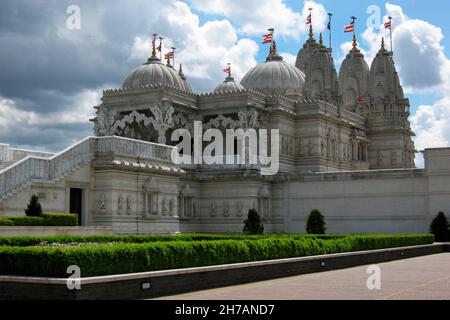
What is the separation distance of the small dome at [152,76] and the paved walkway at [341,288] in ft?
119

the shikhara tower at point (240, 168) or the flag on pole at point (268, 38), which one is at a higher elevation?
the flag on pole at point (268, 38)

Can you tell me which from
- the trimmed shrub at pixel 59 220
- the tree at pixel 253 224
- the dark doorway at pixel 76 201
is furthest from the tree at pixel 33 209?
the tree at pixel 253 224

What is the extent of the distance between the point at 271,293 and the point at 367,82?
65.0 meters

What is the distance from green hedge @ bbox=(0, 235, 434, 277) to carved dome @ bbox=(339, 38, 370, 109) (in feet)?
183

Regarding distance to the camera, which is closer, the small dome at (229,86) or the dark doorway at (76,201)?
the dark doorway at (76,201)

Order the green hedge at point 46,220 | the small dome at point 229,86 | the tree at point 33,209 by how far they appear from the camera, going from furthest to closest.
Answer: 1. the small dome at point 229,86
2. the tree at point 33,209
3. the green hedge at point 46,220

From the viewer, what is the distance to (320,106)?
190 feet

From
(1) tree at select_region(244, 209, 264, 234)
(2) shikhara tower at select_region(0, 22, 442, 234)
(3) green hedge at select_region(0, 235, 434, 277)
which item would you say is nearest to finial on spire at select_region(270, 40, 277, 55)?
(2) shikhara tower at select_region(0, 22, 442, 234)

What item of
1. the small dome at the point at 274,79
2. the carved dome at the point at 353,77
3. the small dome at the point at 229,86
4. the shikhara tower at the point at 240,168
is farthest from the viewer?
the carved dome at the point at 353,77

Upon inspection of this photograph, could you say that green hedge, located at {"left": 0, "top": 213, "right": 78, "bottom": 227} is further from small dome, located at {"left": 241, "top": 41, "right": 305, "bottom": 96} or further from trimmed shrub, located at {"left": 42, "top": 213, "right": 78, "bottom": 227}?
small dome, located at {"left": 241, "top": 41, "right": 305, "bottom": 96}

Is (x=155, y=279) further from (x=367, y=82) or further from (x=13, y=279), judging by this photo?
(x=367, y=82)

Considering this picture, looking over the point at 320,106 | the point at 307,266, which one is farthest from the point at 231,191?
the point at 307,266

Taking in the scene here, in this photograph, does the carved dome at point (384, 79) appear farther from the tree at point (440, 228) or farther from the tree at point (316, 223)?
the tree at point (316, 223)

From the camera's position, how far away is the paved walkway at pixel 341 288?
16.1 m
